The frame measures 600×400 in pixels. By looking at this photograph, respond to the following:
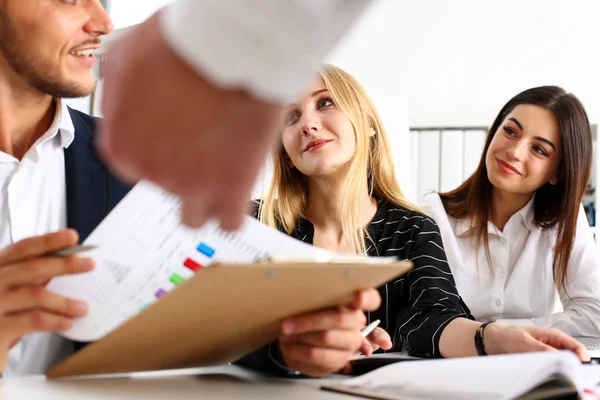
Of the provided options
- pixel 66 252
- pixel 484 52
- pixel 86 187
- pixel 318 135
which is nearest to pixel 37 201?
pixel 86 187

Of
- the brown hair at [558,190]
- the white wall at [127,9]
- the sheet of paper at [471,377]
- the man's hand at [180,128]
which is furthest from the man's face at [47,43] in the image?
the white wall at [127,9]

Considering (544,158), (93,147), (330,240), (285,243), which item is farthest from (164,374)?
(544,158)

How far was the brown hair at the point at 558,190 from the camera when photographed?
2201 mm

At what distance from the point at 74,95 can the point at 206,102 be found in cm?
101

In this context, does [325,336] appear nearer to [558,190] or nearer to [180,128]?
[180,128]

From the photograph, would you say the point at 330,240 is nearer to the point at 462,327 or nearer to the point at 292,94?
the point at 462,327

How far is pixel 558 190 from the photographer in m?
2.32

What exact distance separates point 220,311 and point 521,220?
5.74ft

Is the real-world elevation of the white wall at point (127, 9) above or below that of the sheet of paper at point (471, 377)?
above

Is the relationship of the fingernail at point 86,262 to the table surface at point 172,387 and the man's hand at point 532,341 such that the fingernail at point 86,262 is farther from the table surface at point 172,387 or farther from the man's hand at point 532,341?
the man's hand at point 532,341

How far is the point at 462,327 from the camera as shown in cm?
121

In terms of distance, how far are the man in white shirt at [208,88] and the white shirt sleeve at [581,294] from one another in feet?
5.47

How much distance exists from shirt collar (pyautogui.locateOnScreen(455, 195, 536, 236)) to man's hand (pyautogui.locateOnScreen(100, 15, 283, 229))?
1.98 metres

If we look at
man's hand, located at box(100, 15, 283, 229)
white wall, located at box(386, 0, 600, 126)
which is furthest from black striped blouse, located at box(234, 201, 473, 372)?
white wall, located at box(386, 0, 600, 126)
